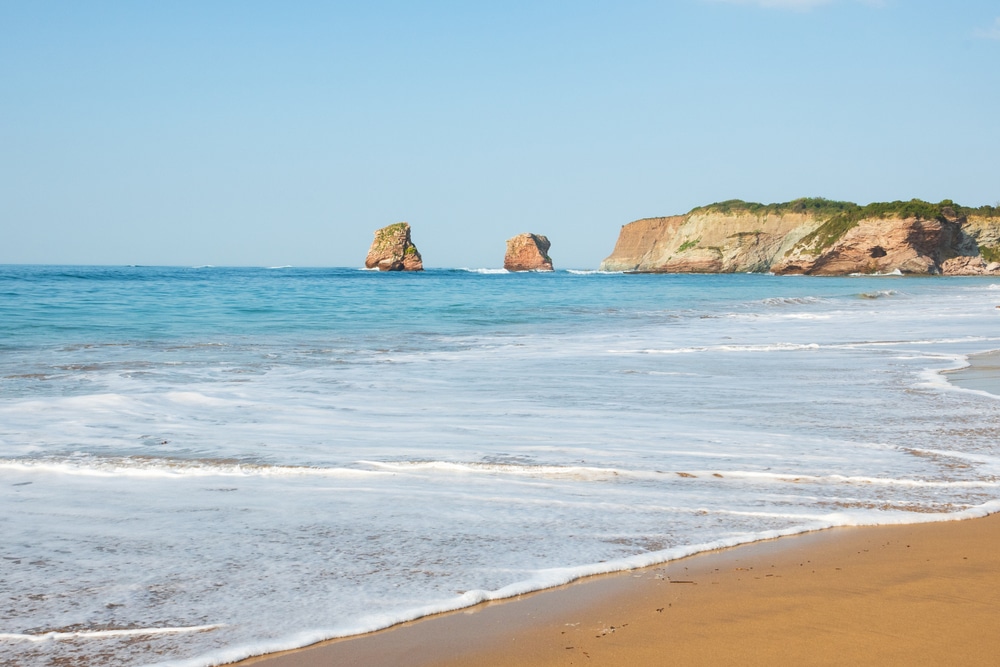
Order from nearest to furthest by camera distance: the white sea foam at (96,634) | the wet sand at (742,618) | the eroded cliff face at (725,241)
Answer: the wet sand at (742,618) < the white sea foam at (96,634) < the eroded cliff face at (725,241)

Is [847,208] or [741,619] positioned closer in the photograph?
[741,619]

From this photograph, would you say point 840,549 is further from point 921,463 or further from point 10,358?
point 10,358

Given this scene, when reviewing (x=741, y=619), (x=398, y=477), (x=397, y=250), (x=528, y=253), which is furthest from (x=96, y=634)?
(x=528, y=253)

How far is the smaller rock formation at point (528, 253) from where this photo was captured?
12431cm

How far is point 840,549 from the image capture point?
10.6ft

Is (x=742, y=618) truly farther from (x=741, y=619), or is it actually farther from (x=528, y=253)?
(x=528, y=253)

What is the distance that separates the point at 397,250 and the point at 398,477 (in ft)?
314

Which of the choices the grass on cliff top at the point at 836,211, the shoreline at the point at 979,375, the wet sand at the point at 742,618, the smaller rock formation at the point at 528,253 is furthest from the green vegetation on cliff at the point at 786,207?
the wet sand at the point at 742,618

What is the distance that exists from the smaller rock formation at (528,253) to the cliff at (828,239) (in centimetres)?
2075

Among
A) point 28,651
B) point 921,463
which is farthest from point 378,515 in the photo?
point 921,463

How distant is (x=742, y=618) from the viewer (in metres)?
2.55

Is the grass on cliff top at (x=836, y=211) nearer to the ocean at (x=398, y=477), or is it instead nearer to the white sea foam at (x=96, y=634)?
Result: the ocean at (x=398, y=477)

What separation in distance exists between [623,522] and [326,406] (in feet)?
12.7

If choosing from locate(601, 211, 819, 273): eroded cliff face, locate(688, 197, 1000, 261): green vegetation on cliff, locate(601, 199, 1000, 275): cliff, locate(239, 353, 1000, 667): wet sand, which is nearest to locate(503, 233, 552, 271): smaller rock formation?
locate(601, 199, 1000, 275): cliff
